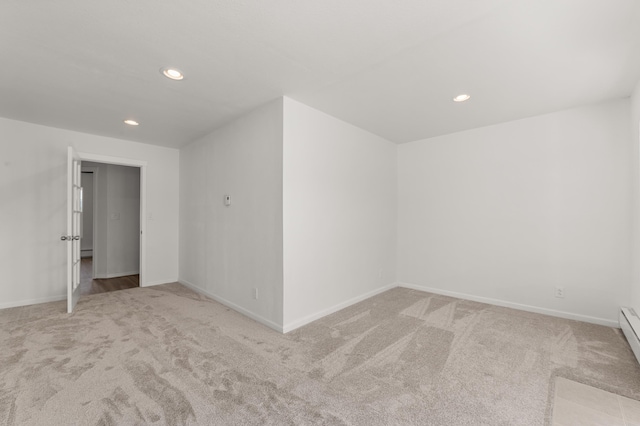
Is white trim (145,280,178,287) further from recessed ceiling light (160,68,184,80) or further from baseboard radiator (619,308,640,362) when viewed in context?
baseboard radiator (619,308,640,362)

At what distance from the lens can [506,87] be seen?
2715mm

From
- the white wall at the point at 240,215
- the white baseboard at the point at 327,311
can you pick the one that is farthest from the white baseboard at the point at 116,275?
the white baseboard at the point at 327,311

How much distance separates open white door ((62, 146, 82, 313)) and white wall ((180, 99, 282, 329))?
4.72 feet

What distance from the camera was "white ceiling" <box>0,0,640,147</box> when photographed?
1.71 m

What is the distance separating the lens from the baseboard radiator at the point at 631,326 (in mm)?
2320

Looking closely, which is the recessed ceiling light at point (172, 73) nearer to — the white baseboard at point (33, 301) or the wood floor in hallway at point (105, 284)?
the white baseboard at point (33, 301)

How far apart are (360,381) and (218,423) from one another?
0.97 meters

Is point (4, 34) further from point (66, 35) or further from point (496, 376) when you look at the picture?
point (496, 376)

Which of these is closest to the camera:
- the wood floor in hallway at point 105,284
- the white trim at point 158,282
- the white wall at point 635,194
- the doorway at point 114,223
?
the white wall at point 635,194

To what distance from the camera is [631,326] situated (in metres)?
2.50

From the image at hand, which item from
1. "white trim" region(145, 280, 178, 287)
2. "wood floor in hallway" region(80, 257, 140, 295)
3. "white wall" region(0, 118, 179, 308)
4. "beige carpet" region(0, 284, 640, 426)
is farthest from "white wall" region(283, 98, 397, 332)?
"wood floor in hallway" region(80, 257, 140, 295)

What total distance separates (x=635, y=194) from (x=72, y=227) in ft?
21.0

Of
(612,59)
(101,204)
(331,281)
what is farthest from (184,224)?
(612,59)

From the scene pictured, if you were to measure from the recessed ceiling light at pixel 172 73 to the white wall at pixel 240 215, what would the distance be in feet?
3.05
